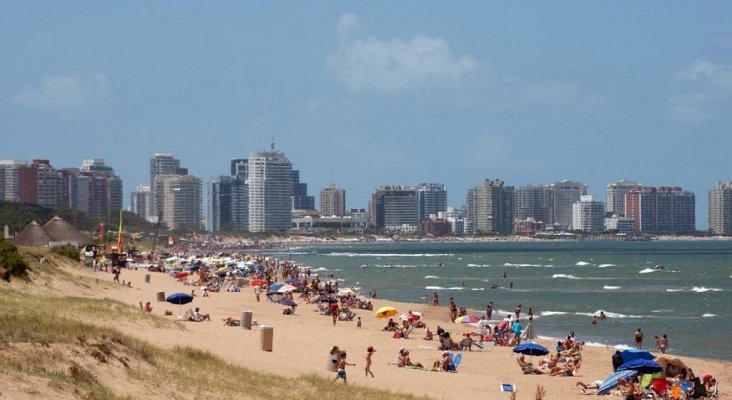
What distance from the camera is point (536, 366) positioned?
24438 mm

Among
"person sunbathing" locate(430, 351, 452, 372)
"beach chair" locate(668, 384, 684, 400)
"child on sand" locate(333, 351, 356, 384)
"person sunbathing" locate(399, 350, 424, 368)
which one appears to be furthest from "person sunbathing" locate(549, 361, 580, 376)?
"child on sand" locate(333, 351, 356, 384)

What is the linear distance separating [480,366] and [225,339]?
607 centimetres

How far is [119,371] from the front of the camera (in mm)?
13969

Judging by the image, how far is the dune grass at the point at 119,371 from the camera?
1244cm

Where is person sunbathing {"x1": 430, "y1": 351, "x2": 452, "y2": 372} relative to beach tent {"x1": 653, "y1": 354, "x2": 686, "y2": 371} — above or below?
below

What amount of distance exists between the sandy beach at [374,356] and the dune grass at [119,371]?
178cm

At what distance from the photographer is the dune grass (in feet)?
40.8

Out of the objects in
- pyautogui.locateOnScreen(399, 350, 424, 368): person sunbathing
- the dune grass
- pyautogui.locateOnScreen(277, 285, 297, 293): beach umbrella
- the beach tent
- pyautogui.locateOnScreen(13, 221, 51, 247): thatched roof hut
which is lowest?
pyautogui.locateOnScreen(399, 350, 424, 368): person sunbathing

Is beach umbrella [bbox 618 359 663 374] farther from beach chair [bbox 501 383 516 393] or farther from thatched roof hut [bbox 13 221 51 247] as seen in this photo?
thatched roof hut [bbox 13 221 51 247]

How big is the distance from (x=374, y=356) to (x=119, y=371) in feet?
36.7

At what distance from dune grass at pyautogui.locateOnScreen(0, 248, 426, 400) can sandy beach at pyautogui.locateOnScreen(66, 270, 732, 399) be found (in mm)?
1778

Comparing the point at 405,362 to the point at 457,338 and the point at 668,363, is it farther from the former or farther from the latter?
the point at 457,338

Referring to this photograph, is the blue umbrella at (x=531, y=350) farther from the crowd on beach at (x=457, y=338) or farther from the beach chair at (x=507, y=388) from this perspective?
the beach chair at (x=507, y=388)

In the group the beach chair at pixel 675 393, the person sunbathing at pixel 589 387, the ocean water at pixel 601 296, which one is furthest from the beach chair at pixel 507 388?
the ocean water at pixel 601 296
